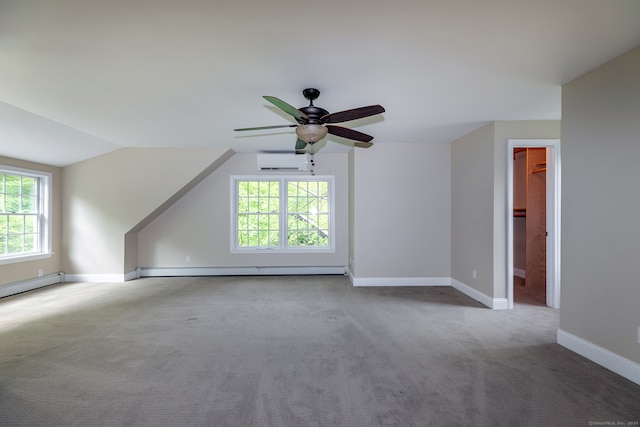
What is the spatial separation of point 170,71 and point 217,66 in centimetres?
43

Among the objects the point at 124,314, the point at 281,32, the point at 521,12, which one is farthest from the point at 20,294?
the point at 521,12

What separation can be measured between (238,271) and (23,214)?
358 cm

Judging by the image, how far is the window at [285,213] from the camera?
239 inches

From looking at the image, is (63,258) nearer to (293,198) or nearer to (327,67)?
(293,198)

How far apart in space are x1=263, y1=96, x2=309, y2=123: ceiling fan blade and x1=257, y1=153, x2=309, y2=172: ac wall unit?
3.12 metres

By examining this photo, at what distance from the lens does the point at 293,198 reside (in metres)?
6.14

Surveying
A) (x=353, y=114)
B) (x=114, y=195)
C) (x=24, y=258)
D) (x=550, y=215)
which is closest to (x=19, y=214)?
(x=24, y=258)

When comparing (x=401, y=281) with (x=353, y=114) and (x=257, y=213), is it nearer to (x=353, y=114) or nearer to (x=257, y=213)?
(x=257, y=213)

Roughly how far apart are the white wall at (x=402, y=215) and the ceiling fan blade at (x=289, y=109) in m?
2.61

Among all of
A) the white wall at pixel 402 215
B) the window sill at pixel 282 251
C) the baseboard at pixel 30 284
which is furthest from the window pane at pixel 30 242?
the white wall at pixel 402 215

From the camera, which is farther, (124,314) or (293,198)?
(293,198)

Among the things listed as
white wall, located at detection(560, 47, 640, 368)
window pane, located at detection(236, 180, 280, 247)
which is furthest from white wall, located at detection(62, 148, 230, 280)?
white wall, located at detection(560, 47, 640, 368)

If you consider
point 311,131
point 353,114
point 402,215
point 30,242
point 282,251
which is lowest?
point 282,251

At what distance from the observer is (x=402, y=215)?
5.18 metres
